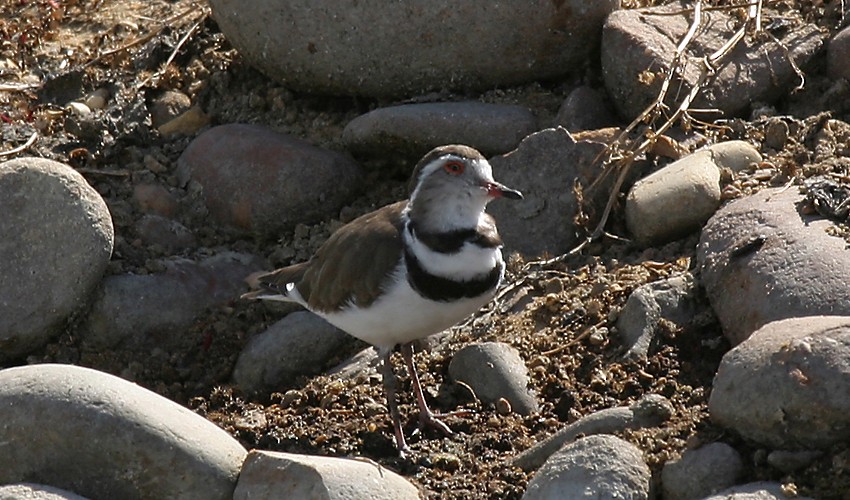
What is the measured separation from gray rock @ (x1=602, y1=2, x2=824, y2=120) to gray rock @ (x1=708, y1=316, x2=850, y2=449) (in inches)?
114

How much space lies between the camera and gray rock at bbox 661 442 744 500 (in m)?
4.82

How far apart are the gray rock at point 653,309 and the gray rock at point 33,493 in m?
2.62

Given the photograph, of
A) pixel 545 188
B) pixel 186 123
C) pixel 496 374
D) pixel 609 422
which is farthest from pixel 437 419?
pixel 186 123

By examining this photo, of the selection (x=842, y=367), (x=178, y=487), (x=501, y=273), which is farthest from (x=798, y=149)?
(x=178, y=487)

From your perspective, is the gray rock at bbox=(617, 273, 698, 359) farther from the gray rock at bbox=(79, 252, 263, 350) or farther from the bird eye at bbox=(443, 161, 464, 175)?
the gray rock at bbox=(79, 252, 263, 350)

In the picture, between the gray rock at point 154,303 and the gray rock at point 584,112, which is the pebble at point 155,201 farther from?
the gray rock at point 584,112

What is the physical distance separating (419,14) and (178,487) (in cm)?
387

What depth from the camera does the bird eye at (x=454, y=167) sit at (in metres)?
6.07

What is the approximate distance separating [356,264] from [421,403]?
0.76 m

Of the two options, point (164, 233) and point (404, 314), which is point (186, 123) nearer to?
point (164, 233)

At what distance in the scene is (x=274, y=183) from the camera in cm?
809

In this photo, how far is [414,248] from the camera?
6.00 meters

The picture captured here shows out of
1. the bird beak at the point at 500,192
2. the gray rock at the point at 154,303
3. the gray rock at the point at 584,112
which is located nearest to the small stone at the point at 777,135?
the gray rock at the point at 584,112

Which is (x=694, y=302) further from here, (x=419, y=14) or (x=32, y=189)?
(x=32, y=189)
